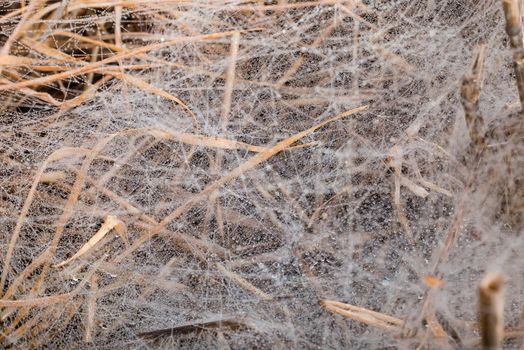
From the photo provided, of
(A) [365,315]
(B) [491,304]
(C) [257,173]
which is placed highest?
(B) [491,304]

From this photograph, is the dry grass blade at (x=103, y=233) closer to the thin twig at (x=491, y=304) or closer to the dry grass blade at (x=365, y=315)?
the dry grass blade at (x=365, y=315)

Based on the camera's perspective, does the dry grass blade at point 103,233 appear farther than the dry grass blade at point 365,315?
Yes

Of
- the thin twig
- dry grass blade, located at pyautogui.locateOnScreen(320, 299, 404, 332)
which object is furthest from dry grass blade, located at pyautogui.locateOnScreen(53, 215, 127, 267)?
the thin twig

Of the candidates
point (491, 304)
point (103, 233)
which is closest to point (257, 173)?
point (103, 233)

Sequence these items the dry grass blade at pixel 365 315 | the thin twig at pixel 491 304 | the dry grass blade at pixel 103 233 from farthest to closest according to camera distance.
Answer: the dry grass blade at pixel 103 233 < the dry grass blade at pixel 365 315 < the thin twig at pixel 491 304

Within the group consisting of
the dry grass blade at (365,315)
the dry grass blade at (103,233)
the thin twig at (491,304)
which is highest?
the thin twig at (491,304)

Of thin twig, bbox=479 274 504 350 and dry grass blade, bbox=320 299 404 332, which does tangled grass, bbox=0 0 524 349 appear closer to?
dry grass blade, bbox=320 299 404 332

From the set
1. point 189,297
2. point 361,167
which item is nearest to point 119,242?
point 189,297

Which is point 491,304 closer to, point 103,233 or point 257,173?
point 257,173

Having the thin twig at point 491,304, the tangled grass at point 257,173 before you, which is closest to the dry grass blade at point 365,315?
the tangled grass at point 257,173

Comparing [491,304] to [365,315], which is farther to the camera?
[365,315]

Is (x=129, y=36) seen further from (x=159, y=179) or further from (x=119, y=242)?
(x=119, y=242)

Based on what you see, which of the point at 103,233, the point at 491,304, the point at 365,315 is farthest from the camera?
the point at 103,233
